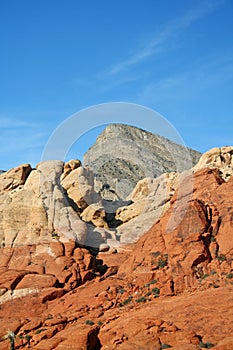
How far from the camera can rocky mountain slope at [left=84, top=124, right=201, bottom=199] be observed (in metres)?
108

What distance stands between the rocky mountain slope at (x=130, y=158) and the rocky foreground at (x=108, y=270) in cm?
4292

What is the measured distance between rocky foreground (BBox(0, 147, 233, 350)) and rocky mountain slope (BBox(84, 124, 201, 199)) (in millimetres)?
42917

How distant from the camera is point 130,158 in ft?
374

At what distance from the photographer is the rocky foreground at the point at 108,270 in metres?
33.3

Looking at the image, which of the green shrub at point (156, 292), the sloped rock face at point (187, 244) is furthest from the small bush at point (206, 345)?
the green shrub at point (156, 292)

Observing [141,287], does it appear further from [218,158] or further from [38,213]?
[218,158]

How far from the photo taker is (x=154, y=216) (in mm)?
58688

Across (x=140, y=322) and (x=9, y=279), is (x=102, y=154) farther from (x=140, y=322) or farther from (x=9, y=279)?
(x=140, y=322)

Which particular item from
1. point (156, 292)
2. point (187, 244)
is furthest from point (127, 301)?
point (187, 244)

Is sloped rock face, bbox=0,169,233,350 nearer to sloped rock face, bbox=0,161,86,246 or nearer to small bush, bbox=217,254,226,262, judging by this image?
small bush, bbox=217,254,226,262

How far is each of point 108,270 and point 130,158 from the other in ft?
221

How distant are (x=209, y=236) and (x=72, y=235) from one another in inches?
569

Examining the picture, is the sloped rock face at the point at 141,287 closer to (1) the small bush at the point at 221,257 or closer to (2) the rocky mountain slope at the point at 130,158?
(1) the small bush at the point at 221,257

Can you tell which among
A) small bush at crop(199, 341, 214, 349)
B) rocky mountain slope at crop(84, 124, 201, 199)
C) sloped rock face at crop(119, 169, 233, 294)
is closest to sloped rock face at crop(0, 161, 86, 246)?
sloped rock face at crop(119, 169, 233, 294)
